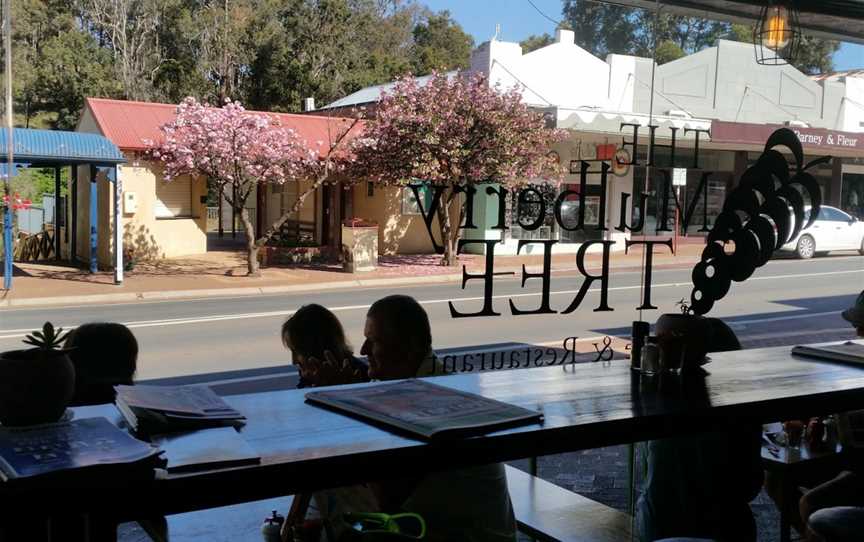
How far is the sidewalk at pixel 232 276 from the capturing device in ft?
13.9

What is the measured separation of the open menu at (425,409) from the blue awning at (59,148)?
208 centimetres

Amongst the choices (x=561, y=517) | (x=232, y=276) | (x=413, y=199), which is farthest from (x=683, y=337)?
(x=232, y=276)

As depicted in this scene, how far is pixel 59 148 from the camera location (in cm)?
375

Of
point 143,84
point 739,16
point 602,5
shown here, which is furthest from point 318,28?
point 739,16

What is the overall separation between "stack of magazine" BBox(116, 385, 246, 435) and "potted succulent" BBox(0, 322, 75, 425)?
14 cm

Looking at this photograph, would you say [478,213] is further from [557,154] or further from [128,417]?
[128,417]

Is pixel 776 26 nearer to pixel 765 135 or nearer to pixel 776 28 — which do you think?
pixel 776 28

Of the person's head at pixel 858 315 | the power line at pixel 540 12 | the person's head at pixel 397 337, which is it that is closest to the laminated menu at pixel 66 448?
the person's head at pixel 397 337

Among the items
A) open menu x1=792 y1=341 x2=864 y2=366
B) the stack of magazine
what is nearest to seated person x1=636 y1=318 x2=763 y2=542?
open menu x1=792 y1=341 x2=864 y2=366

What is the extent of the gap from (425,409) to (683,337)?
3.59 feet

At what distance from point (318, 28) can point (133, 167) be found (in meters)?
1.20

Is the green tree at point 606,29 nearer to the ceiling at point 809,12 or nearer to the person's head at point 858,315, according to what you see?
the ceiling at point 809,12

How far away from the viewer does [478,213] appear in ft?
15.1

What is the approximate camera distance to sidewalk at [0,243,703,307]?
4.23 meters
